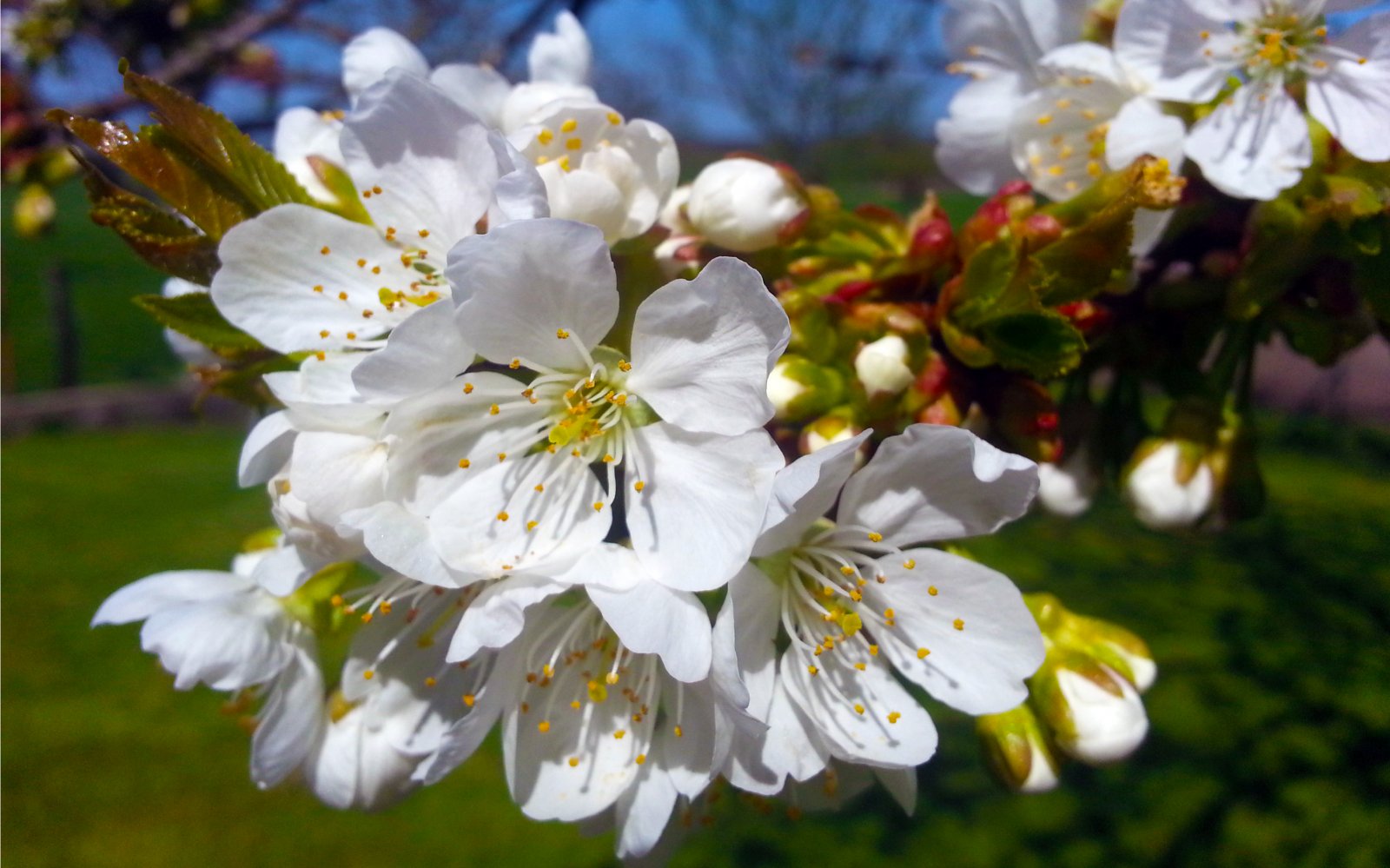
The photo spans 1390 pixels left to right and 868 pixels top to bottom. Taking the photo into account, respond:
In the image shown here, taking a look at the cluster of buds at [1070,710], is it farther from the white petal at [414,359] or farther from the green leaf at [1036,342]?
the white petal at [414,359]

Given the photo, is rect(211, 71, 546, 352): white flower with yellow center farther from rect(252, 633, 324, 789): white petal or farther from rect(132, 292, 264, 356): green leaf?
rect(252, 633, 324, 789): white petal

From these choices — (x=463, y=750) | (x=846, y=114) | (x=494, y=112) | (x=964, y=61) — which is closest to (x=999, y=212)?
(x=964, y=61)

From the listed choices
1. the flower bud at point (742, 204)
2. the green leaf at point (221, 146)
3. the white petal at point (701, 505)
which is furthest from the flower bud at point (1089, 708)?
the green leaf at point (221, 146)

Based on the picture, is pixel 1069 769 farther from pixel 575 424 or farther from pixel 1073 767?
pixel 575 424

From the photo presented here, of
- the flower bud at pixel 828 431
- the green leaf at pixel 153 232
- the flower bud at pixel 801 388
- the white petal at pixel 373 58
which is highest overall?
the white petal at pixel 373 58

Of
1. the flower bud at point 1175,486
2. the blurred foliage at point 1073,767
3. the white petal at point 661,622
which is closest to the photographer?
the white petal at point 661,622

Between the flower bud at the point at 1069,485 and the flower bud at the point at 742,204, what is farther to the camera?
the flower bud at the point at 1069,485

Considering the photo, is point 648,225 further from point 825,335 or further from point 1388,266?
point 1388,266
